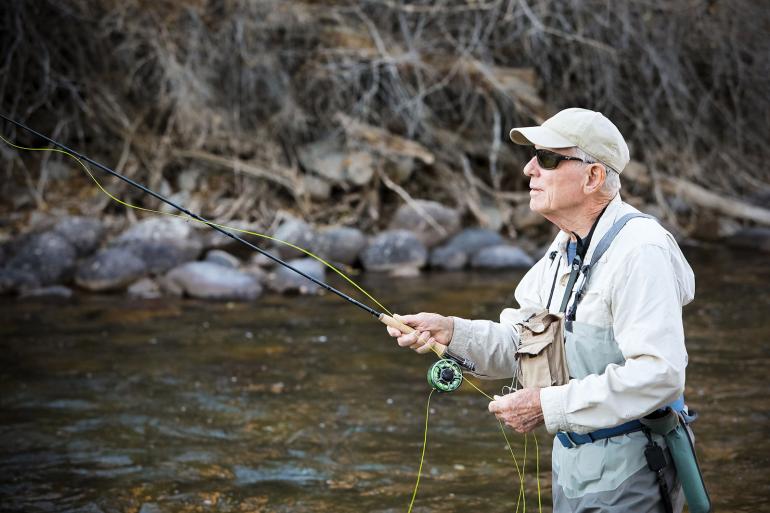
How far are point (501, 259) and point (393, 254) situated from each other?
49.8 inches

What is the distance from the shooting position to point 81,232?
1059cm

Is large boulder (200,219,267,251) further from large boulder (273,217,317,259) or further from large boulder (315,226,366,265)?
large boulder (315,226,366,265)

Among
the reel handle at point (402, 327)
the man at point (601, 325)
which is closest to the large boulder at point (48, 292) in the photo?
the reel handle at point (402, 327)

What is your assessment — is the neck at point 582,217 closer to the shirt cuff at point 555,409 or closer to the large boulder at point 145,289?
the shirt cuff at point 555,409

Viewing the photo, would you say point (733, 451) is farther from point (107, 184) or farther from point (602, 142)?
point (107, 184)

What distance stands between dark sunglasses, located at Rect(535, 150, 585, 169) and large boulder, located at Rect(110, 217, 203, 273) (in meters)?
8.14

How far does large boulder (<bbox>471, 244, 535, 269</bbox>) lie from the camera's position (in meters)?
10.8

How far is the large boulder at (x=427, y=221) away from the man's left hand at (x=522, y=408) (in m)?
9.12

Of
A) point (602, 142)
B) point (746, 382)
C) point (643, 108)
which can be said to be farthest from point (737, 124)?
point (602, 142)

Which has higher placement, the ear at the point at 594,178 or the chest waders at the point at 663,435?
the ear at the point at 594,178

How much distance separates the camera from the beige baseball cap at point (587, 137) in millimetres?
2436

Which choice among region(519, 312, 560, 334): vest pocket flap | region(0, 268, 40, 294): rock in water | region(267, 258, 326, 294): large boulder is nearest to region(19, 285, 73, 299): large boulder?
region(0, 268, 40, 294): rock in water

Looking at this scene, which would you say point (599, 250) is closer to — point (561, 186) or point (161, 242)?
point (561, 186)

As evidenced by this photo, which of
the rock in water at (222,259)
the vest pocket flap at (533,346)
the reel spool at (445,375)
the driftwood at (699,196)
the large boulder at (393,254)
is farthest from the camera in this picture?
the driftwood at (699,196)
